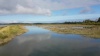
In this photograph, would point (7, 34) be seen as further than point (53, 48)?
Yes

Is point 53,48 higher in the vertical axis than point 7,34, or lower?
lower

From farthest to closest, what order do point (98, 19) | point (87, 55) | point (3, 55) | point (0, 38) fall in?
point (98, 19) < point (0, 38) < point (3, 55) < point (87, 55)

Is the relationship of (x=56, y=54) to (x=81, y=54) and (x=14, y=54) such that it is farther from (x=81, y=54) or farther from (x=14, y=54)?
(x=14, y=54)

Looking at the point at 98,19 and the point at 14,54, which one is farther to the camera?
the point at 98,19

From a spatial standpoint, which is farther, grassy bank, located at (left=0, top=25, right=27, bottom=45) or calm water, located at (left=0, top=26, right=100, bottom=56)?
grassy bank, located at (left=0, top=25, right=27, bottom=45)

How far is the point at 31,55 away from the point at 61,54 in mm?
3179

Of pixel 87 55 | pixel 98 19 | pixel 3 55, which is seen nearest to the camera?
pixel 87 55

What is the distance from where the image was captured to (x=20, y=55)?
17984 mm

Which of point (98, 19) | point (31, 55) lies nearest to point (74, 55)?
point (31, 55)

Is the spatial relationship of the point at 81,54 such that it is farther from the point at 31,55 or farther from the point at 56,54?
the point at 31,55

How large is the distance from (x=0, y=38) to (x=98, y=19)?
94939mm

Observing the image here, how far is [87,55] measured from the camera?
17.0 meters

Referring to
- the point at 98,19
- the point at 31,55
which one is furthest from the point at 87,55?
the point at 98,19

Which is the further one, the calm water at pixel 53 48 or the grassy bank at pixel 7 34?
the grassy bank at pixel 7 34
